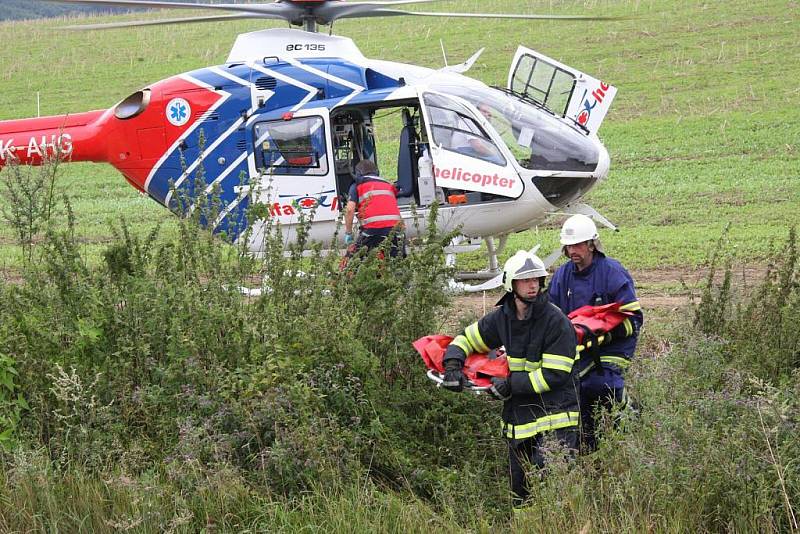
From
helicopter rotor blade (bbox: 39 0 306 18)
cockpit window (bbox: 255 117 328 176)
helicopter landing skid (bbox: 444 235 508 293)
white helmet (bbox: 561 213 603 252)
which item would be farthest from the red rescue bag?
cockpit window (bbox: 255 117 328 176)

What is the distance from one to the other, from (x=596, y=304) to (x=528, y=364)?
87 cm

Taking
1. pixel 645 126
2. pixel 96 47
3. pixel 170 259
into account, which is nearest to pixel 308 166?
pixel 170 259

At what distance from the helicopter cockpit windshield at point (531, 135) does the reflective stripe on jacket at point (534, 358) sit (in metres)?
5.34

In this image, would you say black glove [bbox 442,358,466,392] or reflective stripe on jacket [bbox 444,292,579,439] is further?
black glove [bbox 442,358,466,392]

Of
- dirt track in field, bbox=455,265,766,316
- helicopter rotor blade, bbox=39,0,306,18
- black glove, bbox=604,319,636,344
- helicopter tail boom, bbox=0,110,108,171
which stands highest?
helicopter rotor blade, bbox=39,0,306,18

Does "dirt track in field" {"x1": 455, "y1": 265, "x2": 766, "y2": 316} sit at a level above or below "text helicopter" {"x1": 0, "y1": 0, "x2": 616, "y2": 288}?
below

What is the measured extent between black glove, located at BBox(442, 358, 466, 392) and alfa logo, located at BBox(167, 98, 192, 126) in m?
6.81

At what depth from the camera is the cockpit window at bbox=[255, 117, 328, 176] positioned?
11594 mm

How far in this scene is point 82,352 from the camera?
724 cm

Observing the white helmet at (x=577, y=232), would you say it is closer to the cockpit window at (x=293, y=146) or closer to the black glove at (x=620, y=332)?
the black glove at (x=620, y=332)

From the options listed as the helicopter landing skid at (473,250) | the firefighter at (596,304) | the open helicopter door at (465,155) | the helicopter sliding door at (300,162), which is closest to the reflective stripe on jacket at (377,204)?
the open helicopter door at (465,155)

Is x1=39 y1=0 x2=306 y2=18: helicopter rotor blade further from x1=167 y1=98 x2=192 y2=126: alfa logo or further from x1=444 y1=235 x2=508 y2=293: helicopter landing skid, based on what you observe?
x1=444 y1=235 x2=508 y2=293: helicopter landing skid

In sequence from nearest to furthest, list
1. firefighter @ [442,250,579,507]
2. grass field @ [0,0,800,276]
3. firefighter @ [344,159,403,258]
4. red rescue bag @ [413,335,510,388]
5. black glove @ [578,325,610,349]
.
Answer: firefighter @ [442,250,579,507]
red rescue bag @ [413,335,510,388]
black glove @ [578,325,610,349]
firefighter @ [344,159,403,258]
grass field @ [0,0,800,276]

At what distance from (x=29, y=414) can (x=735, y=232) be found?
1000 centimetres
